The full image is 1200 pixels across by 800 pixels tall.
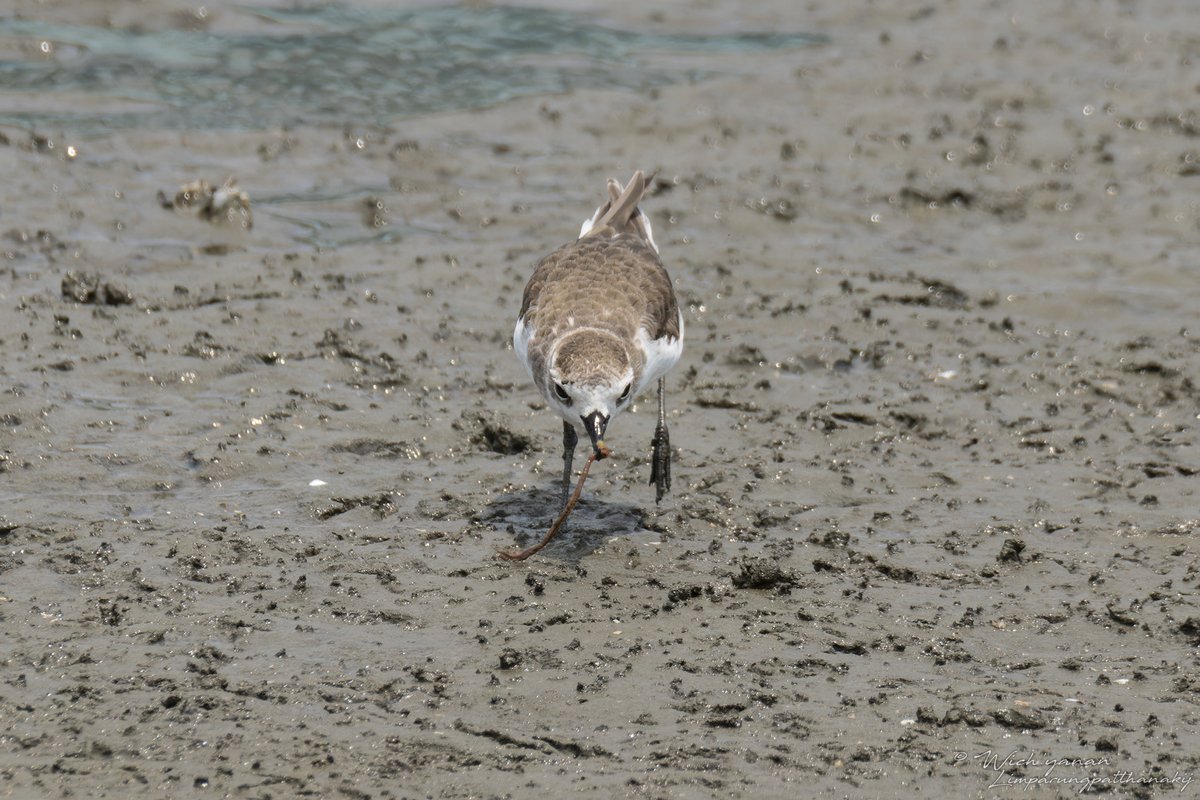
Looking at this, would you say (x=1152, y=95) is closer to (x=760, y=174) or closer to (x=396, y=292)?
(x=760, y=174)

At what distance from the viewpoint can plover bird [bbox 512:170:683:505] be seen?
7.13 m

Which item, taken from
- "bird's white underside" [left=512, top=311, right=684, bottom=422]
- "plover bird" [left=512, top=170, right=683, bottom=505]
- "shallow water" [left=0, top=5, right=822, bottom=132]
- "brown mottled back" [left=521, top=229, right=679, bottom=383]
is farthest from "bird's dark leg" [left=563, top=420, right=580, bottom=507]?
"shallow water" [left=0, top=5, right=822, bottom=132]

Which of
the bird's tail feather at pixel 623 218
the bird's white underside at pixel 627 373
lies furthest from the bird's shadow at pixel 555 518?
the bird's tail feather at pixel 623 218

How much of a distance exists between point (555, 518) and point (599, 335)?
3.83 feet

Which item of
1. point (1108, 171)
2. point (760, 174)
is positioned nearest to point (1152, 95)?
point (1108, 171)

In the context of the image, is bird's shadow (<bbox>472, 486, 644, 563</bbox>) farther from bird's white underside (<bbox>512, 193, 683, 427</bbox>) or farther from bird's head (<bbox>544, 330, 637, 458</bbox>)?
bird's head (<bbox>544, 330, 637, 458</bbox>)

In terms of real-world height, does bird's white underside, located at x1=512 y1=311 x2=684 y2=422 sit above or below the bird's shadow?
above

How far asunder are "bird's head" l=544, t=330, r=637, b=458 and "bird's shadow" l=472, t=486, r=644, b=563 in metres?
0.78

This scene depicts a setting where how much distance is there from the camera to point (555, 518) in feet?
26.7

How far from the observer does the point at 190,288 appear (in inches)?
417

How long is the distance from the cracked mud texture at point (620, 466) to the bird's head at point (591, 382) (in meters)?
0.85

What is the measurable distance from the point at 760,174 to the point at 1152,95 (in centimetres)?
489

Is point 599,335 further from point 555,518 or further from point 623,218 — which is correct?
point 623,218

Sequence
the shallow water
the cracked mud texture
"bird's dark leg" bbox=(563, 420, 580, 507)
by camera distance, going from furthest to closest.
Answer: the shallow water < "bird's dark leg" bbox=(563, 420, 580, 507) < the cracked mud texture
